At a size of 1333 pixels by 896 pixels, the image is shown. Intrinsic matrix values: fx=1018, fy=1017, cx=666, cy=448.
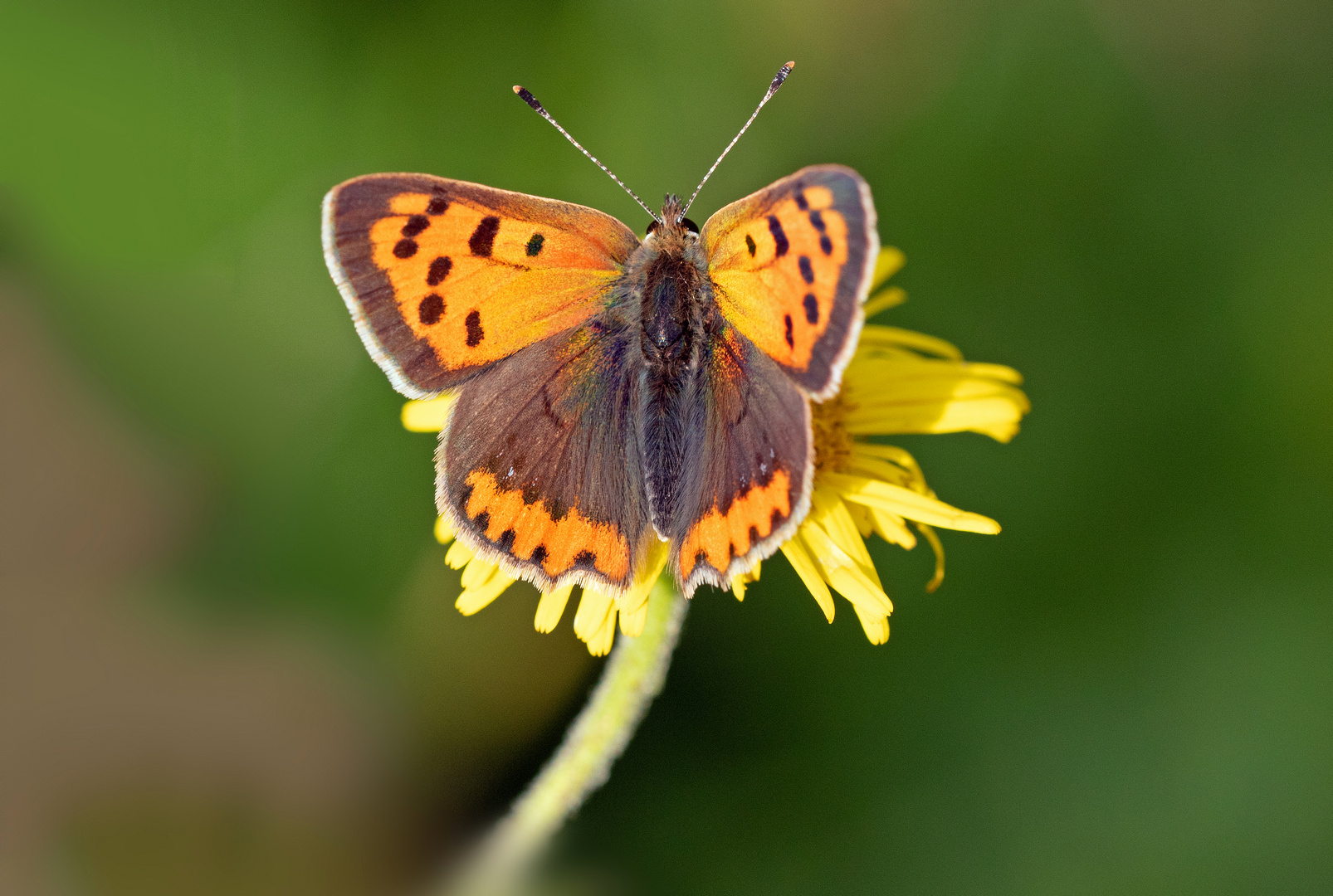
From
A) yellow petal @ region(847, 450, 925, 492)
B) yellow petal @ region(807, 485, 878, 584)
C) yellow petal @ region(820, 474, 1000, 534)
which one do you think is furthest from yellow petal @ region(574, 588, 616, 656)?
yellow petal @ region(847, 450, 925, 492)

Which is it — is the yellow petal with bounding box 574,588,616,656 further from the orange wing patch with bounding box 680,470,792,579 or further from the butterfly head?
the butterfly head

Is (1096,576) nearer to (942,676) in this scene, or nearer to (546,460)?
(942,676)

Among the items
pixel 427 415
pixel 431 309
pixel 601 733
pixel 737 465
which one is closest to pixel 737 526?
pixel 737 465

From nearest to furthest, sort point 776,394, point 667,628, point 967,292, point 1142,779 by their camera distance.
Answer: point 776,394
point 667,628
point 1142,779
point 967,292

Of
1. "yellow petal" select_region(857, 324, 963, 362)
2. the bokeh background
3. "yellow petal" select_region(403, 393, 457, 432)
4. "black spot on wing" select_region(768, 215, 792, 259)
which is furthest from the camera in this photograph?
the bokeh background

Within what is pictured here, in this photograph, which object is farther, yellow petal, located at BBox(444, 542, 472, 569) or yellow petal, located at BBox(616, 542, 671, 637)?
yellow petal, located at BBox(444, 542, 472, 569)

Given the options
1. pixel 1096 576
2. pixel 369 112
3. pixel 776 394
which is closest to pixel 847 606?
pixel 1096 576
